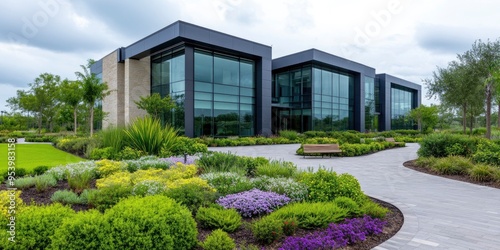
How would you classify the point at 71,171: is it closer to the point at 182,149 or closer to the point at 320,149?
the point at 182,149

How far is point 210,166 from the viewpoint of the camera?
27.9 feet

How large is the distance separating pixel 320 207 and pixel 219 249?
1.95 m

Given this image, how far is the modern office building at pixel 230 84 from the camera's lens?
926 inches

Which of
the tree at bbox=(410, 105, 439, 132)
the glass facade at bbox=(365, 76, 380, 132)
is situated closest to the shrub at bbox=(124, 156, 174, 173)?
the glass facade at bbox=(365, 76, 380, 132)

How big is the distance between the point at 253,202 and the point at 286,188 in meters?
0.99

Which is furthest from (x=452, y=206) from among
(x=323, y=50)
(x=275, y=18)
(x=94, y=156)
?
(x=323, y=50)

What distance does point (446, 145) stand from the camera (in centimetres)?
1235

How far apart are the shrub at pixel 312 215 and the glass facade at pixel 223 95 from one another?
19598 mm

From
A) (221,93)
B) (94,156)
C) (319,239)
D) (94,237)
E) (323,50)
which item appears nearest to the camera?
(94,237)

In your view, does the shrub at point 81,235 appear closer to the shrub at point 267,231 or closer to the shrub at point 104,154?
the shrub at point 267,231

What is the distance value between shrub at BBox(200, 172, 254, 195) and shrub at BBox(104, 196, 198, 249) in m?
2.11

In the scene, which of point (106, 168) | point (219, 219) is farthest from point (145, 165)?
point (219, 219)

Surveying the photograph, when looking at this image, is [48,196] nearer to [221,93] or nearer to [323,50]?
[221,93]

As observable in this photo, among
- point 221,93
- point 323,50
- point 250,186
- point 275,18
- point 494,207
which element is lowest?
point 494,207
